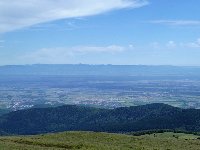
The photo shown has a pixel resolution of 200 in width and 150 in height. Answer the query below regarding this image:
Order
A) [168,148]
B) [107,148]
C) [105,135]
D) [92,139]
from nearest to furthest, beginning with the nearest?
1. [107,148]
2. [168,148]
3. [92,139]
4. [105,135]

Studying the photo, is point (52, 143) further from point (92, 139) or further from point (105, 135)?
point (105, 135)

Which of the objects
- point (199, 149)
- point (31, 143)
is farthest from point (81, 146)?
point (199, 149)

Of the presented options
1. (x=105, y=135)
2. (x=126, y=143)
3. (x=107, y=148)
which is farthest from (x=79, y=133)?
(x=107, y=148)

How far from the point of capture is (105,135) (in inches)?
3155

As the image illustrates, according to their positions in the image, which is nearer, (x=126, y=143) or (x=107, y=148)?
(x=107, y=148)

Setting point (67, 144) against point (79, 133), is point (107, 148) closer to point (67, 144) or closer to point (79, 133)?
point (67, 144)

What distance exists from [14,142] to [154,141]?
90.7 feet

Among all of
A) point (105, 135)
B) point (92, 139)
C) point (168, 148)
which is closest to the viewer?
point (168, 148)

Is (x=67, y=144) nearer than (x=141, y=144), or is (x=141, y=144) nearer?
(x=67, y=144)

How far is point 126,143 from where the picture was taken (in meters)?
71.4

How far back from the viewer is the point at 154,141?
254 feet

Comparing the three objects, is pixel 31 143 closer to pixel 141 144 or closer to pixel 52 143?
pixel 52 143

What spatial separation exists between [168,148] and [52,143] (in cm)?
2048

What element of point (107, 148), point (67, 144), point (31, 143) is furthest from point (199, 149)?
point (31, 143)
